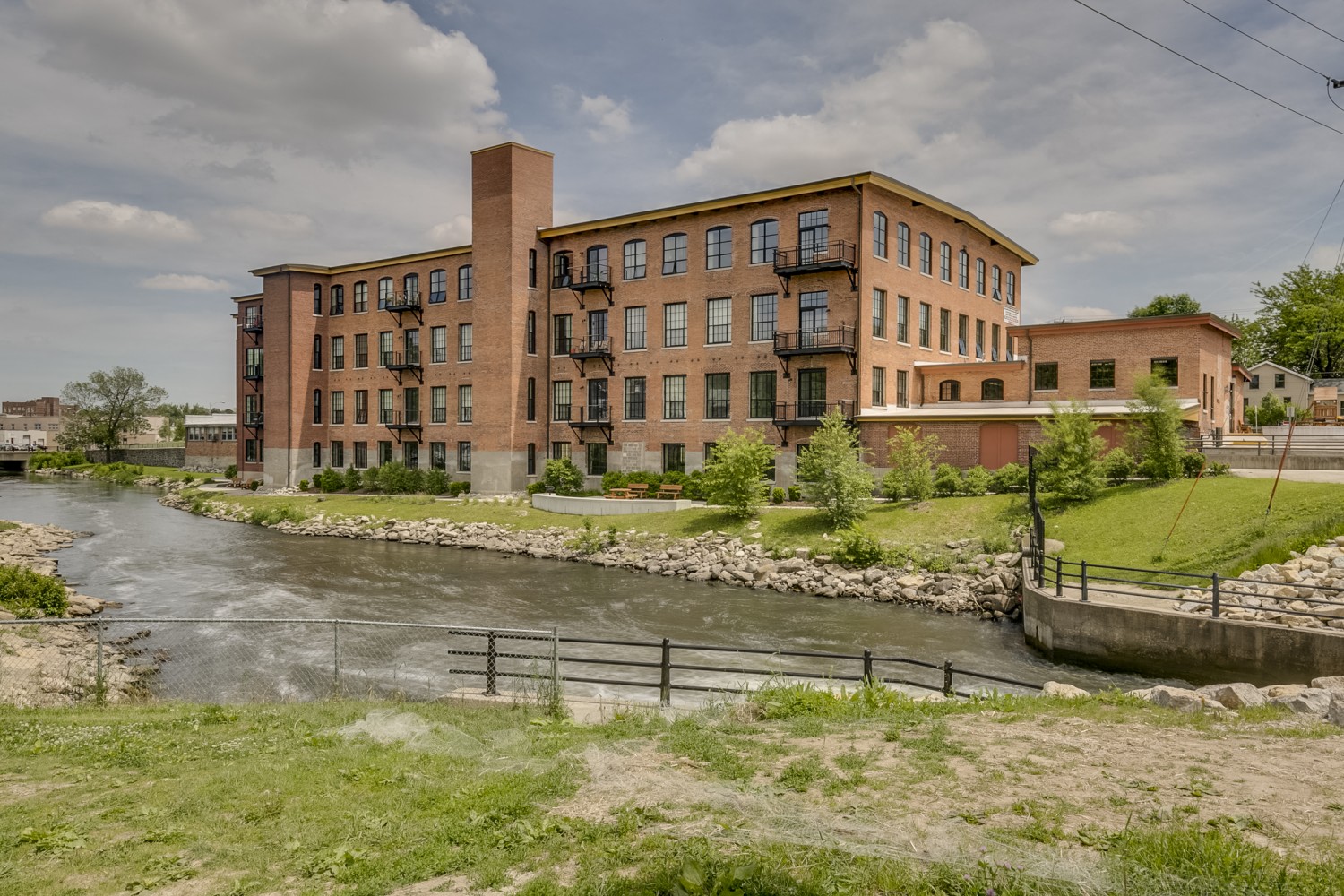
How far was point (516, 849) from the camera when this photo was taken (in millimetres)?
5738

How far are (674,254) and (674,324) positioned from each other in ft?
12.1

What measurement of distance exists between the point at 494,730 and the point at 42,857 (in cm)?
435

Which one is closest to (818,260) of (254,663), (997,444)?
(997,444)

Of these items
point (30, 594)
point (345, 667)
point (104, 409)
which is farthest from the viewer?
point (104, 409)

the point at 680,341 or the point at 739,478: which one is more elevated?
the point at 680,341

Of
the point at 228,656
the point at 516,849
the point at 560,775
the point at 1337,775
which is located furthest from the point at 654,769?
the point at 228,656

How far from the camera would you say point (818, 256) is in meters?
36.0

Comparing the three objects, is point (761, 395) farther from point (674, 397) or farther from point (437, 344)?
point (437, 344)

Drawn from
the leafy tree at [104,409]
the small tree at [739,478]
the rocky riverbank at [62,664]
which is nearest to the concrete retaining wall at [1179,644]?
the small tree at [739,478]

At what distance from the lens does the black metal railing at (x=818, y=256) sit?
1383 inches

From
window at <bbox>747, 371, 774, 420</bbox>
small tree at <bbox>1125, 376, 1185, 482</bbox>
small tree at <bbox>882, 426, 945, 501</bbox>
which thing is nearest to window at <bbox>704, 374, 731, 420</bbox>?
window at <bbox>747, 371, 774, 420</bbox>

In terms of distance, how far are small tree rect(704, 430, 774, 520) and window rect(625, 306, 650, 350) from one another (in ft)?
39.3

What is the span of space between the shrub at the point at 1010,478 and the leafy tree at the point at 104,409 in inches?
4062

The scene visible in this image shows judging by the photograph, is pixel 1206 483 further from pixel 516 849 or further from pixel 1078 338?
pixel 516 849
